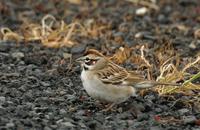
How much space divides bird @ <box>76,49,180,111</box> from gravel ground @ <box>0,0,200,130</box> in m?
0.21

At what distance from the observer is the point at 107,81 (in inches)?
356

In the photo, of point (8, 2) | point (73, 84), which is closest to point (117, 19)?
point (8, 2)

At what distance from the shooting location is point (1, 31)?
13.1m

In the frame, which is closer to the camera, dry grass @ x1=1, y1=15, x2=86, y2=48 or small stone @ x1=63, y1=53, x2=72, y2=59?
small stone @ x1=63, y1=53, x2=72, y2=59

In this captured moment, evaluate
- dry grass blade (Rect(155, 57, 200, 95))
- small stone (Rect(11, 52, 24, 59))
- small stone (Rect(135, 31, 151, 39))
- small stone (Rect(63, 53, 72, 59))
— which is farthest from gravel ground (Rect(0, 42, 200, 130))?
small stone (Rect(135, 31, 151, 39))

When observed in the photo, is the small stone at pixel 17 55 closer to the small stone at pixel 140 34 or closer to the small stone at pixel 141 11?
the small stone at pixel 140 34

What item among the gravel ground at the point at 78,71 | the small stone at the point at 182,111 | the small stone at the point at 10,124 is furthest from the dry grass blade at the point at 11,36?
the small stone at the point at 10,124

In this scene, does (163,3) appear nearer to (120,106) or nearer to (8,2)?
(8,2)

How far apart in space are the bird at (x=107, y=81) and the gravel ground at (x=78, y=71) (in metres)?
0.21

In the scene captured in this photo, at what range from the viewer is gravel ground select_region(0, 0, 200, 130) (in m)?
8.66

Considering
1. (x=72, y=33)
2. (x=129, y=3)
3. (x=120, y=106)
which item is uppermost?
(x=129, y=3)

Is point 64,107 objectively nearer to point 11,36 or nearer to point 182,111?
point 182,111

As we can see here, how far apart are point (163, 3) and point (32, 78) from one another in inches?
247

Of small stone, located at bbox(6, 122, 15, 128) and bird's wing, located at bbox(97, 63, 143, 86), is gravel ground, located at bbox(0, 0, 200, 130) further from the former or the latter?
bird's wing, located at bbox(97, 63, 143, 86)
